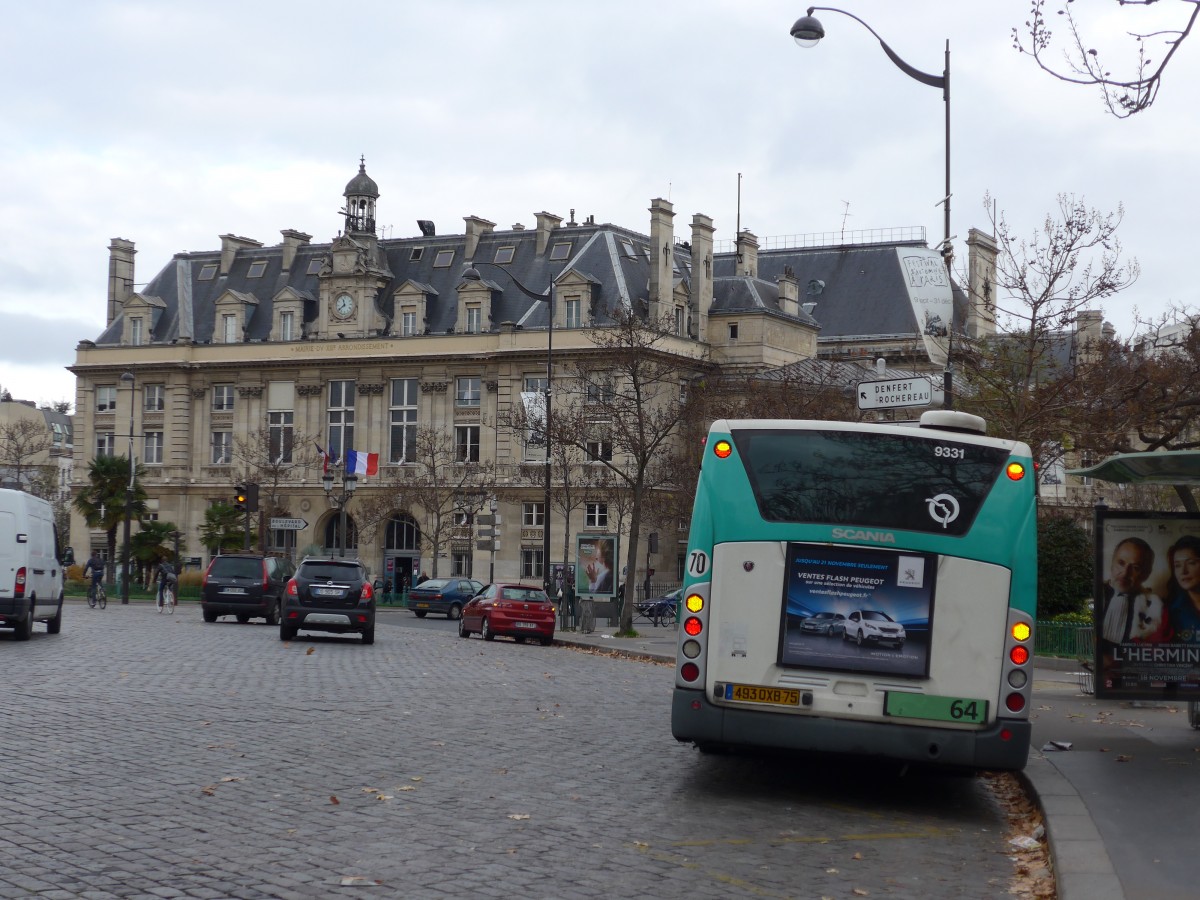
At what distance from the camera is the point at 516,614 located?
39125mm

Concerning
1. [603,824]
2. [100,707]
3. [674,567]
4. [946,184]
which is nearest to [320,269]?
[674,567]

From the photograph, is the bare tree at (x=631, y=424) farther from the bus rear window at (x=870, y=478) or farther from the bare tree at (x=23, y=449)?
the bare tree at (x=23, y=449)

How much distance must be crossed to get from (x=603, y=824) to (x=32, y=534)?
1980 cm

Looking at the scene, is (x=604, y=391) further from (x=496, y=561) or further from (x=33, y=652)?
(x=496, y=561)

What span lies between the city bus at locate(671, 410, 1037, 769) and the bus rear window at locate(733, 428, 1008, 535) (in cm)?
1

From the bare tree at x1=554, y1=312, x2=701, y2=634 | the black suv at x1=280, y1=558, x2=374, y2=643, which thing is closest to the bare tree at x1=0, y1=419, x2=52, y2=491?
the bare tree at x1=554, y1=312, x2=701, y2=634

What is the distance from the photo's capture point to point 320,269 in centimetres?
9000

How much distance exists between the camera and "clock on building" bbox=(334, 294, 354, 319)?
87.5 meters

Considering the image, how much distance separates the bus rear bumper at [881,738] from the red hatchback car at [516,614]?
26.7m

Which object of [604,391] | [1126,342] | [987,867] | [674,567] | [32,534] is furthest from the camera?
[674,567]

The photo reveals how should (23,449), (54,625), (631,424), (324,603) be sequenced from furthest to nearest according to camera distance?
1. (23,449)
2. (631,424)
3. (324,603)
4. (54,625)

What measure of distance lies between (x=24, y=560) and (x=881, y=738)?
64.0 feet

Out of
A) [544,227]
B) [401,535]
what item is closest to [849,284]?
[544,227]

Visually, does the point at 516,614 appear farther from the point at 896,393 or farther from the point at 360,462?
the point at 360,462
